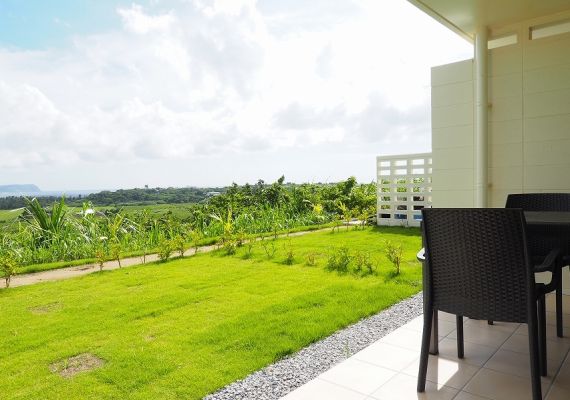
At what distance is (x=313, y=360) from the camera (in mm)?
2312

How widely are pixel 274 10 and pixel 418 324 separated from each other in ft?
15.0

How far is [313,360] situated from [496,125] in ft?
8.65

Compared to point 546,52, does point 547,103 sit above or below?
below

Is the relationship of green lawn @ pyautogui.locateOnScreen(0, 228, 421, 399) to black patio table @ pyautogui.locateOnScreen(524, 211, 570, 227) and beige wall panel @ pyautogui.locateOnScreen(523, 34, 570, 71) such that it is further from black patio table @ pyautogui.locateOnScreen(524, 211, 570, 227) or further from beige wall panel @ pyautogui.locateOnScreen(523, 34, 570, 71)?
beige wall panel @ pyautogui.locateOnScreen(523, 34, 570, 71)

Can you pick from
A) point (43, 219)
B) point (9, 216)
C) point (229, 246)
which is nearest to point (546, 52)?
point (229, 246)

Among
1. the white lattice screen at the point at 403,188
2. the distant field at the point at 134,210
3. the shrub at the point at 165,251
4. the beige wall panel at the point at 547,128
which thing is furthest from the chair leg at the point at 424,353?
the white lattice screen at the point at 403,188

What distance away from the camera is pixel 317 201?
975cm

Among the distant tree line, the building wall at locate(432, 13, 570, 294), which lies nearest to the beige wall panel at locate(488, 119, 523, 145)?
the building wall at locate(432, 13, 570, 294)

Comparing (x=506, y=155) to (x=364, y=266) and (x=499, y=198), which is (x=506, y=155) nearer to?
(x=499, y=198)

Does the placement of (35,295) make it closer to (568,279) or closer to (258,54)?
(568,279)

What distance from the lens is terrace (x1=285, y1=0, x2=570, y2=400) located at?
247cm

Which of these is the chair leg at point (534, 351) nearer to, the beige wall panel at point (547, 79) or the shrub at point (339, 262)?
the beige wall panel at point (547, 79)

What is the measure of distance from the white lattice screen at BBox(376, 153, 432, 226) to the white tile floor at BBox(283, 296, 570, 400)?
5277mm

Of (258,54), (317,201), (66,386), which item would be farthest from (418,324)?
(317,201)
